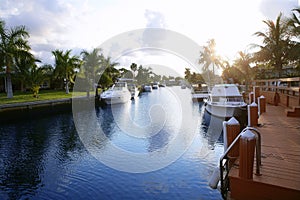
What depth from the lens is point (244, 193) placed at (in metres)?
3.95

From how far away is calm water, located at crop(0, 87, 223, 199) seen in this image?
22.1 ft

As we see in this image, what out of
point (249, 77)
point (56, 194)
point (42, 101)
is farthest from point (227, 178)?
point (249, 77)

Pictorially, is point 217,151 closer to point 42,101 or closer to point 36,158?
point 36,158

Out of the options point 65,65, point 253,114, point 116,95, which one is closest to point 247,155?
point 253,114

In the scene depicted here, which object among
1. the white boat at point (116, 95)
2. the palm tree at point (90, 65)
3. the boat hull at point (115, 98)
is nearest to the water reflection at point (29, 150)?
the boat hull at point (115, 98)

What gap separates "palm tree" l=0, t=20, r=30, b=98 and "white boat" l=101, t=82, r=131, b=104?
1079cm

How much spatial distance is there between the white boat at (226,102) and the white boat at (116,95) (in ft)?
47.6

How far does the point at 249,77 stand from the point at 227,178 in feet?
94.9

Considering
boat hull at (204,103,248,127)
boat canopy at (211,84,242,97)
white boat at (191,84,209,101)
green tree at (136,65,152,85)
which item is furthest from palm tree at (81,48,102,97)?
green tree at (136,65,152,85)

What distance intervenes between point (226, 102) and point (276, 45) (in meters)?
9.84

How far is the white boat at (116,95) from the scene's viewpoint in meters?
29.7

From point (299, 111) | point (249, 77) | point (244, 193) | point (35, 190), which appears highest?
point (249, 77)

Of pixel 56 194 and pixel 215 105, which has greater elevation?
pixel 215 105

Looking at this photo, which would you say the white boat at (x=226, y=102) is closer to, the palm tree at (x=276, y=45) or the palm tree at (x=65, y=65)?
the palm tree at (x=276, y=45)
